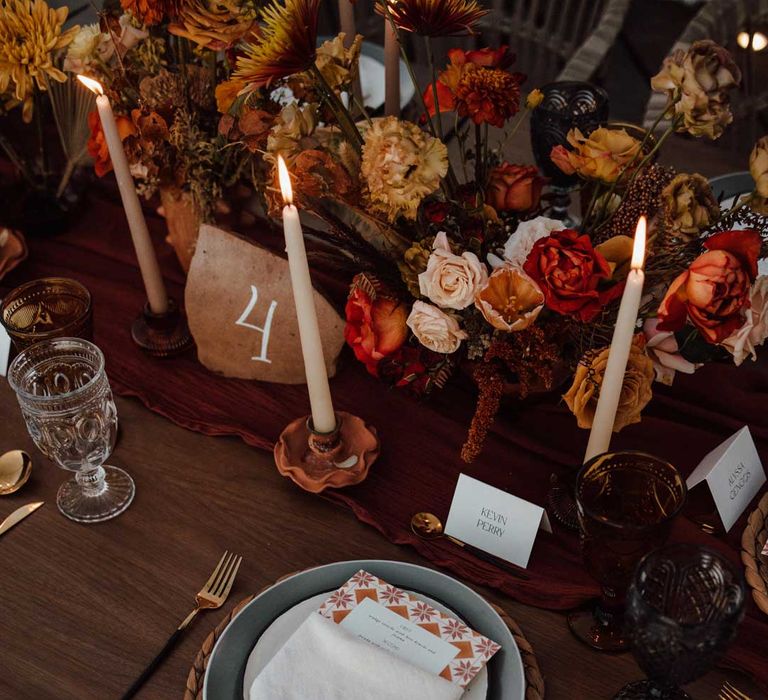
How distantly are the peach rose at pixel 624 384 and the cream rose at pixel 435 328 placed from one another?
126 millimetres

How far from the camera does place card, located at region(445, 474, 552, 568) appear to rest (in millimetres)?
902

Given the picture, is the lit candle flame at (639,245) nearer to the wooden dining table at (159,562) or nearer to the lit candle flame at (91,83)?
the wooden dining table at (159,562)

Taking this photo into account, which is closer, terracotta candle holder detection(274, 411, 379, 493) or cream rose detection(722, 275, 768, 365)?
cream rose detection(722, 275, 768, 365)

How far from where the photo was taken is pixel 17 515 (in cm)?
100

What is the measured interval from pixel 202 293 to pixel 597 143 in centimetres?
54

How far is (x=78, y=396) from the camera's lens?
91 cm

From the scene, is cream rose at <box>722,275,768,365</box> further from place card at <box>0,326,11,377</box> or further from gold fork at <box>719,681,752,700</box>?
place card at <box>0,326,11,377</box>

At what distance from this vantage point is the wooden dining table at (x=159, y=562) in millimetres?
839

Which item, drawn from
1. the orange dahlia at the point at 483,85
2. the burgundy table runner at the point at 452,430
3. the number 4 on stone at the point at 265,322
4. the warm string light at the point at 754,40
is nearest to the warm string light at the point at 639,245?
the orange dahlia at the point at 483,85

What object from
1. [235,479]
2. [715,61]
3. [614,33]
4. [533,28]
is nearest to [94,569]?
[235,479]

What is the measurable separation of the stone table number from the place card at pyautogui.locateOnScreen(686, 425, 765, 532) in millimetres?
463

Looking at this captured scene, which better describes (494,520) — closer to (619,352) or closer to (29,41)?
(619,352)

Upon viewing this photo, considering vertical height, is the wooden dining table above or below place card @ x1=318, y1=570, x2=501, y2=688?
below

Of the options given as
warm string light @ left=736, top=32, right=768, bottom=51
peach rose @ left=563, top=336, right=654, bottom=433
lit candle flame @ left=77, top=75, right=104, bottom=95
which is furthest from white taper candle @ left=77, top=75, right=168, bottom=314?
warm string light @ left=736, top=32, right=768, bottom=51
